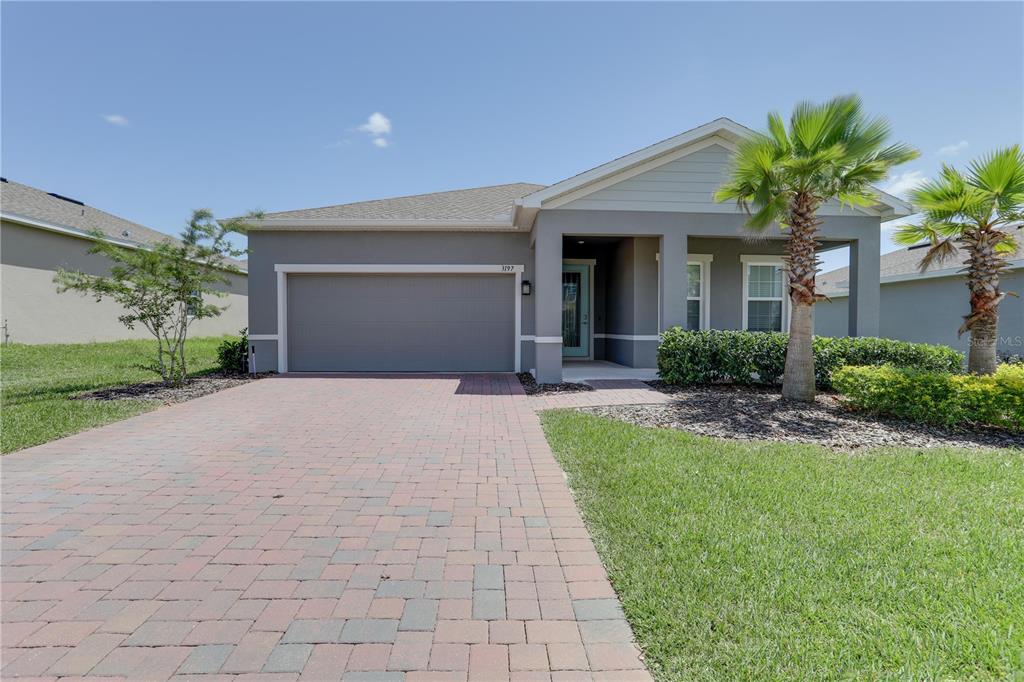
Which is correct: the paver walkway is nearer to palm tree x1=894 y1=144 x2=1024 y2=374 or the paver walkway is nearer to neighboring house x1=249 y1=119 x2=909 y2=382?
neighboring house x1=249 y1=119 x2=909 y2=382

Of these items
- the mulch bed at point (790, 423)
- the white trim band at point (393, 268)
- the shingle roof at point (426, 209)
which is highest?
the shingle roof at point (426, 209)

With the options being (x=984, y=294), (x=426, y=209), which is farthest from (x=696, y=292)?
(x=426, y=209)

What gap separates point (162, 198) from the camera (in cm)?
1579

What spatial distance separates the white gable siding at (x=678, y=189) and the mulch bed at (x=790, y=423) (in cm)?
426

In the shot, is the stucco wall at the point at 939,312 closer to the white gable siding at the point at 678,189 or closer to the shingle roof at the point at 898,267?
the shingle roof at the point at 898,267

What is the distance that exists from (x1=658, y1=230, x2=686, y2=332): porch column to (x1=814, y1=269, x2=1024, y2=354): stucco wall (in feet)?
19.1

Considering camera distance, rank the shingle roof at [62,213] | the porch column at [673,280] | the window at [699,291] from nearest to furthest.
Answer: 1. the porch column at [673,280]
2. the window at [699,291]
3. the shingle roof at [62,213]

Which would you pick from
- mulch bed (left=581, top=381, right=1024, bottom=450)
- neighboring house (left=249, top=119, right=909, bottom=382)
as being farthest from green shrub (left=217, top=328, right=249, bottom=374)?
mulch bed (left=581, top=381, right=1024, bottom=450)

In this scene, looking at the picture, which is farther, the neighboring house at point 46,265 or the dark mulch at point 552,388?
the neighboring house at point 46,265

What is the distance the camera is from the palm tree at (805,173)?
6.55 m

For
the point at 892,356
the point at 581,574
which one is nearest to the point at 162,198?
the point at 581,574

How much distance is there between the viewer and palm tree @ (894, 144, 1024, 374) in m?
6.51

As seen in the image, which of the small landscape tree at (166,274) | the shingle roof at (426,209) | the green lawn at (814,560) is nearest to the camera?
the green lawn at (814,560)

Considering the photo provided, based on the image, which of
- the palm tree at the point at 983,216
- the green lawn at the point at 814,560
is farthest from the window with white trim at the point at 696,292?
the green lawn at the point at 814,560
